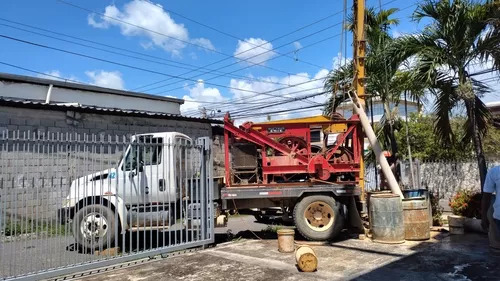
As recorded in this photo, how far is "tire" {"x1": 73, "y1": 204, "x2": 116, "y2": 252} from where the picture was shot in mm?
7171

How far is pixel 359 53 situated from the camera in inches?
445

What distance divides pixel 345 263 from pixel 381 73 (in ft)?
27.9

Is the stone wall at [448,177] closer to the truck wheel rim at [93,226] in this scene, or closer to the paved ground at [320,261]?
the paved ground at [320,261]

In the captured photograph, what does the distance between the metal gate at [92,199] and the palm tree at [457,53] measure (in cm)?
594

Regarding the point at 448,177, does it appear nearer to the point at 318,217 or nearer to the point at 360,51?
the point at 360,51

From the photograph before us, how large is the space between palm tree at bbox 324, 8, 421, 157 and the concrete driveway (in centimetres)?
562

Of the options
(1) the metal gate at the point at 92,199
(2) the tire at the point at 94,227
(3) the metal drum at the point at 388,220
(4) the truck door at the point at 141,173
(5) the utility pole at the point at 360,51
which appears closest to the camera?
(1) the metal gate at the point at 92,199

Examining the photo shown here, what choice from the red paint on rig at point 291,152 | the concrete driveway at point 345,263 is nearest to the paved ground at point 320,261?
the concrete driveway at point 345,263

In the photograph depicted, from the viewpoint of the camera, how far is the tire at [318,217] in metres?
9.28

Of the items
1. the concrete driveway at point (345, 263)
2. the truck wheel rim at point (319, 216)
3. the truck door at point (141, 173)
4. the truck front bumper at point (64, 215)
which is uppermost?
the truck door at point (141, 173)

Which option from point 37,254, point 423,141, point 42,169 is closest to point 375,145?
point 42,169

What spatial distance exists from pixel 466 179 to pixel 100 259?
14.3 m

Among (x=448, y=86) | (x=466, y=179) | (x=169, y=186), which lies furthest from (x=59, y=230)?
(x=466, y=179)

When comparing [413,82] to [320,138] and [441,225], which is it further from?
[441,225]
